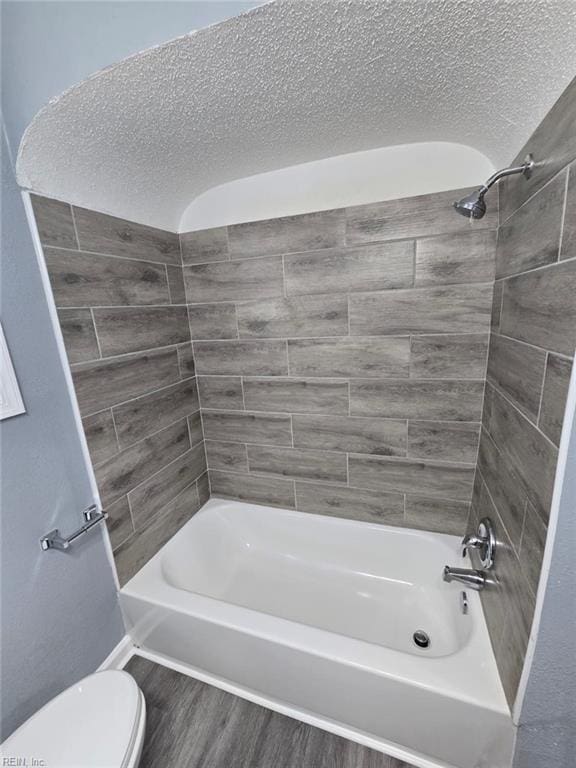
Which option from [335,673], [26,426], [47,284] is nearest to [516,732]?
[335,673]

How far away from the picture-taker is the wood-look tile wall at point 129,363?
1208 mm

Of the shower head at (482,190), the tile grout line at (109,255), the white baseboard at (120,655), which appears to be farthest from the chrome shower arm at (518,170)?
the white baseboard at (120,655)

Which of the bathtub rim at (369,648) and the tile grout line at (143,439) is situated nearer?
the bathtub rim at (369,648)

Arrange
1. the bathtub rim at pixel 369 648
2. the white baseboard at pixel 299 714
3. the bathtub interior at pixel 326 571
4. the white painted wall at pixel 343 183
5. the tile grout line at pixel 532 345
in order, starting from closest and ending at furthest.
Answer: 1. the tile grout line at pixel 532 345
2. the bathtub rim at pixel 369 648
3. the white baseboard at pixel 299 714
4. the white painted wall at pixel 343 183
5. the bathtub interior at pixel 326 571

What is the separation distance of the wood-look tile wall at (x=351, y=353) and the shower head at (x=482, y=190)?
322 millimetres

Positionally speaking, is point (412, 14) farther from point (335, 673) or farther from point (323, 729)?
point (323, 729)

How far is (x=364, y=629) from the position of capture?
4.94 ft

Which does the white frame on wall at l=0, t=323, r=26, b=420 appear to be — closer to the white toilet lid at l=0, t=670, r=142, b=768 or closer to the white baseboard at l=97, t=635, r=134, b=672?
the white toilet lid at l=0, t=670, r=142, b=768

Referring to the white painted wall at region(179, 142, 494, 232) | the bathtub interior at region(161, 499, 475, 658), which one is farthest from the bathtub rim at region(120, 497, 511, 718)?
the white painted wall at region(179, 142, 494, 232)

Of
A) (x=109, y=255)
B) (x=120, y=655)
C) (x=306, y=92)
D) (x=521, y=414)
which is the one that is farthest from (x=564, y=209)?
(x=120, y=655)

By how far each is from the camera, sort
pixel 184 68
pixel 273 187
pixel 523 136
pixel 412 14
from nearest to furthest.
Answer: pixel 412 14 < pixel 184 68 < pixel 523 136 < pixel 273 187

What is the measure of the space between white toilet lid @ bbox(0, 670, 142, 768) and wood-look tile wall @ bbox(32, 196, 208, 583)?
1.59 feet

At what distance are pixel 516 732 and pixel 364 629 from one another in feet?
2.30

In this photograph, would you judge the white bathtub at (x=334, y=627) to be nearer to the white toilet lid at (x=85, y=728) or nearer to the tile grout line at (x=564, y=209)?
the white toilet lid at (x=85, y=728)
